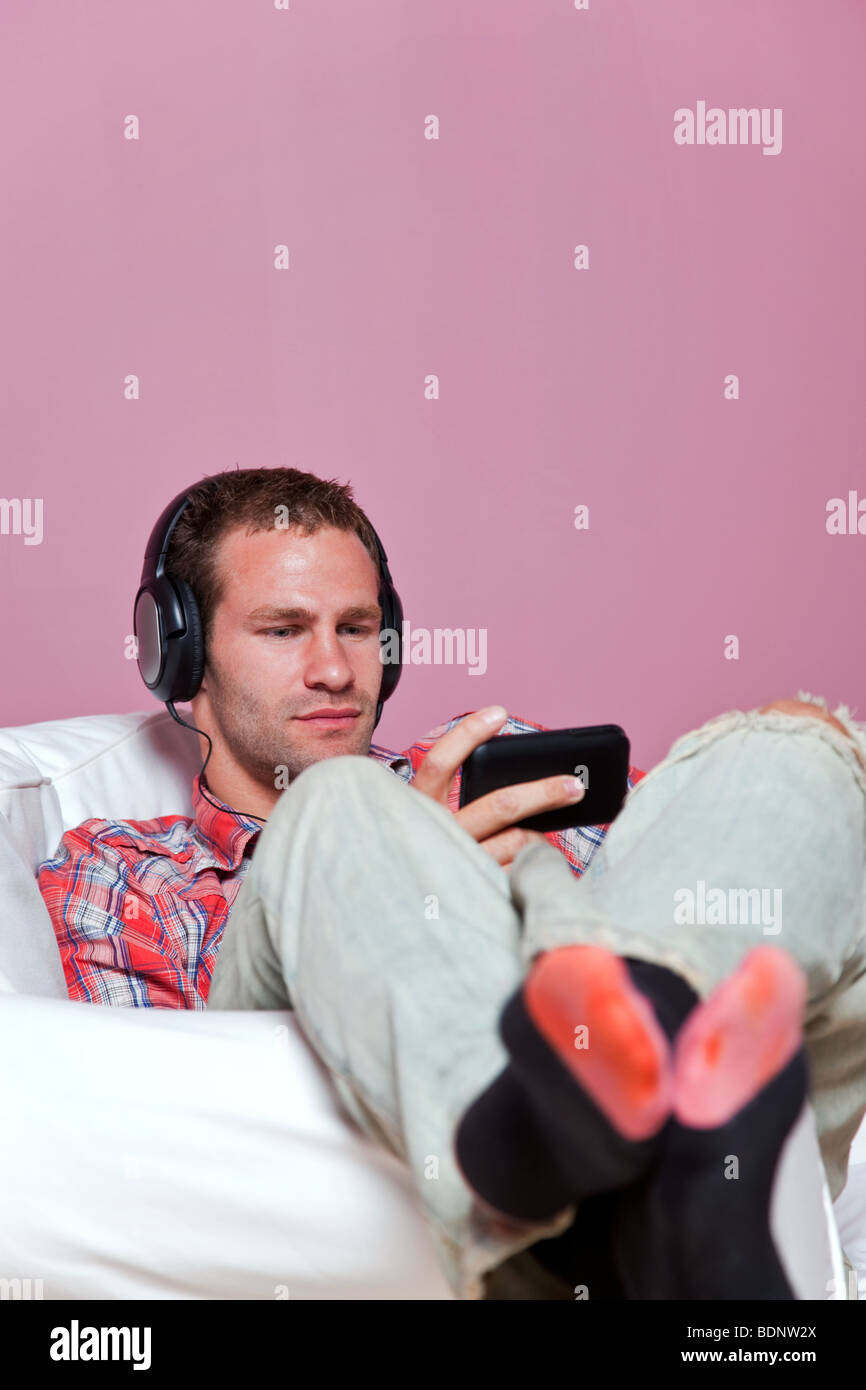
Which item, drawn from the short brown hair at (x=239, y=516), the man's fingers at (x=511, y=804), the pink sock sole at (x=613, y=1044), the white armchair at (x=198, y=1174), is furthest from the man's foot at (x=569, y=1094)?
the short brown hair at (x=239, y=516)

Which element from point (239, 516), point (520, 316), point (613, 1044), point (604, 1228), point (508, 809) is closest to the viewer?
point (613, 1044)

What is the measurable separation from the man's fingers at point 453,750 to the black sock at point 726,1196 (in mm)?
541

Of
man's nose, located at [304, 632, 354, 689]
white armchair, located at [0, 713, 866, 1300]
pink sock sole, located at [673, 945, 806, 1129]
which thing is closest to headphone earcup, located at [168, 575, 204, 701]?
man's nose, located at [304, 632, 354, 689]

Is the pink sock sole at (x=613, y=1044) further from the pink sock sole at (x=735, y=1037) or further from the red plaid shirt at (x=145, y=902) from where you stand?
the red plaid shirt at (x=145, y=902)

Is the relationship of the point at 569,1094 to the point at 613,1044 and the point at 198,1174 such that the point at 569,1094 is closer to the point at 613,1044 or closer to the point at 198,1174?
the point at 613,1044

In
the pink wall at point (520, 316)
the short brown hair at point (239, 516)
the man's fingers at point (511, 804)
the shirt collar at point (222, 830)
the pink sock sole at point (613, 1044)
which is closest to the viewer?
the pink sock sole at point (613, 1044)

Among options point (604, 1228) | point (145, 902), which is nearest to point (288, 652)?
point (145, 902)

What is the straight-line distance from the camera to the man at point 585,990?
591 mm

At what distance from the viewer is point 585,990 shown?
1.94 ft

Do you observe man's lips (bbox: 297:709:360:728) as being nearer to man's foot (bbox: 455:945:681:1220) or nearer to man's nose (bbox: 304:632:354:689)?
man's nose (bbox: 304:632:354:689)

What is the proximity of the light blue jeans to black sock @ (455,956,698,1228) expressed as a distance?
17mm

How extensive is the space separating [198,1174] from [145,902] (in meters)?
0.54

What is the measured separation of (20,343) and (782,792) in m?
1.58

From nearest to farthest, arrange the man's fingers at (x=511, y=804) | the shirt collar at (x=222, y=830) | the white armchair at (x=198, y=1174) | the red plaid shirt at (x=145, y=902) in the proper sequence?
1. the white armchair at (x=198, y=1174)
2. the man's fingers at (x=511, y=804)
3. the red plaid shirt at (x=145, y=902)
4. the shirt collar at (x=222, y=830)
